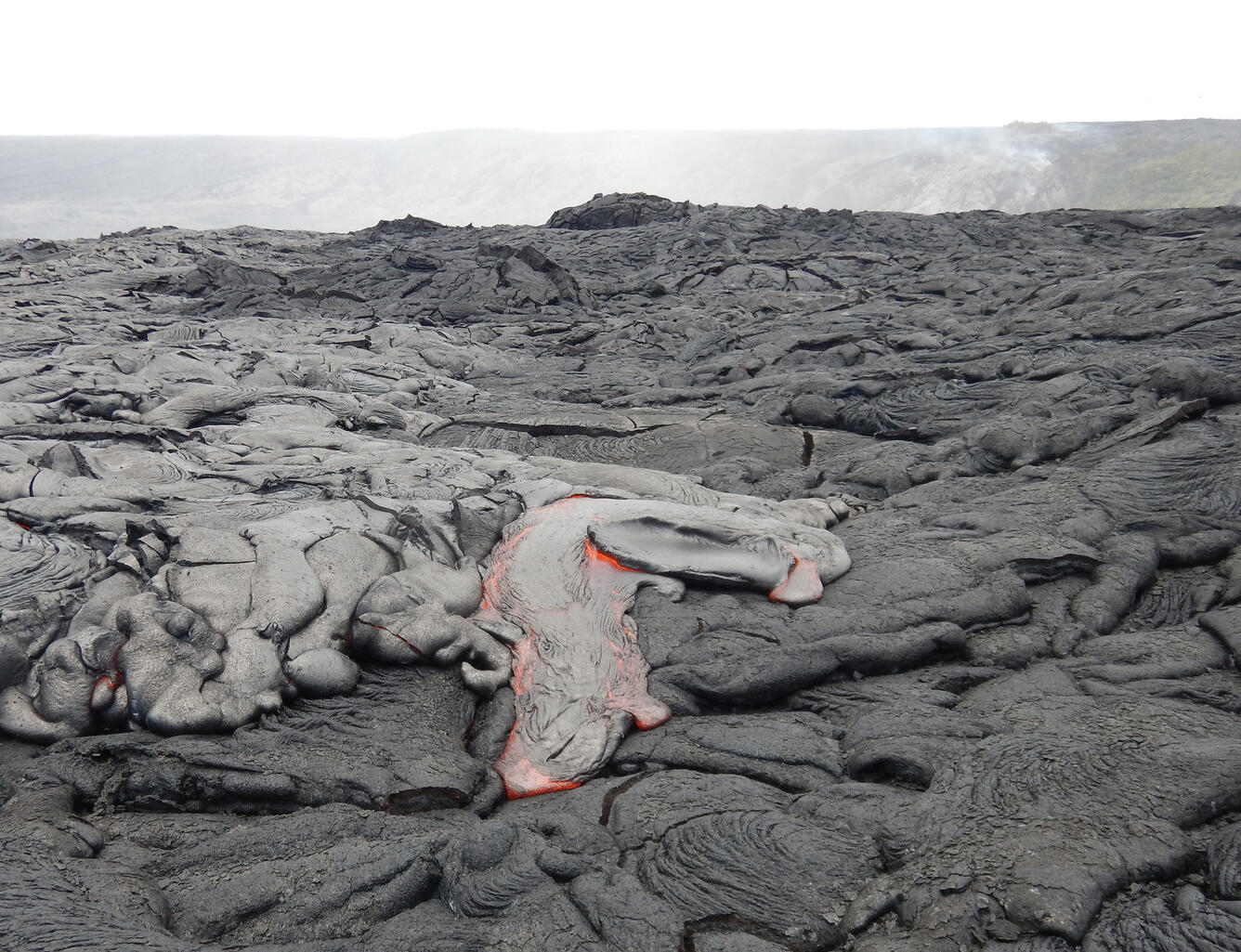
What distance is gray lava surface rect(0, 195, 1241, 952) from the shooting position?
308 centimetres

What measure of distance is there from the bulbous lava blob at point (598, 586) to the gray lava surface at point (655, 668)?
4 cm

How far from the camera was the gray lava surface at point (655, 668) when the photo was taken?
3.08m

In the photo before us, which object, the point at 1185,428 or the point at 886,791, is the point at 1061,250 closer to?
the point at 1185,428

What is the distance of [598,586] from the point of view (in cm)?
555

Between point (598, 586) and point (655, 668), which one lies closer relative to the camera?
point (655, 668)

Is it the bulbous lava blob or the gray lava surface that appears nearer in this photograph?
the gray lava surface

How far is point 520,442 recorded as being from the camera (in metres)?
9.74

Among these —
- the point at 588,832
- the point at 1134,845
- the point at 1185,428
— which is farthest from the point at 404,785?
the point at 1185,428

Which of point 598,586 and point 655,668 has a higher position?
point 598,586

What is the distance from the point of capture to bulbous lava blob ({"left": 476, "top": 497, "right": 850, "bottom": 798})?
14.6ft

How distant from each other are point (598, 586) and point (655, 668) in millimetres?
832

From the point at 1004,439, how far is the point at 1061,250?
59.8 feet

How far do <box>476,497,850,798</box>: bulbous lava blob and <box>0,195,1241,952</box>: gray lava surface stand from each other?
4 centimetres

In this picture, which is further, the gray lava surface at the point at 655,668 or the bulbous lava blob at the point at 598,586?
the bulbous lava blob at the point at 598,586
